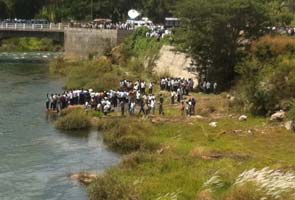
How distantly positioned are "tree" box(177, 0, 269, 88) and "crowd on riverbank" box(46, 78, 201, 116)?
9.30 ft

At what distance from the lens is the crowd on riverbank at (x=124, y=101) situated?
48438mm

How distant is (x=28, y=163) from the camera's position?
1426 inches

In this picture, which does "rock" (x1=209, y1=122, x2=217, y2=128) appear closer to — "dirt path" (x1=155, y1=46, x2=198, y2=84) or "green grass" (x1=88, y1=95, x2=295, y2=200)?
"green grass" (x1=88, y1=95, x2=295, y2=200)

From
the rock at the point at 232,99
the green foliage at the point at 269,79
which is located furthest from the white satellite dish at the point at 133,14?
the rock at the point at 232,99

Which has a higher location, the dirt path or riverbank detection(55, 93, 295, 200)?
the dirt path

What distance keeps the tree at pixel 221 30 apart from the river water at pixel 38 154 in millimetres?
14342

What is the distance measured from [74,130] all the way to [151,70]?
86.8 feet

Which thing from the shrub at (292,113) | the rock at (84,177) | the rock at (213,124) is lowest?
the rock at (84,177)

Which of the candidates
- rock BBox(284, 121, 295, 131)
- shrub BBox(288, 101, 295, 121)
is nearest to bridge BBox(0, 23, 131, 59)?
shrub BBox(288, 101, 295, 121)

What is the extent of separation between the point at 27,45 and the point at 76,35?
31.9m

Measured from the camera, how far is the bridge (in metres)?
91.2

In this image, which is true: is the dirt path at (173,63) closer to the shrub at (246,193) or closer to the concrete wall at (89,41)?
the concrete wall at (89,41)

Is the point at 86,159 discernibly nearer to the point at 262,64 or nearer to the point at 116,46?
the point at 262,64

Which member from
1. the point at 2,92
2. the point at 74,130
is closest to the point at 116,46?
the point at 2,92
